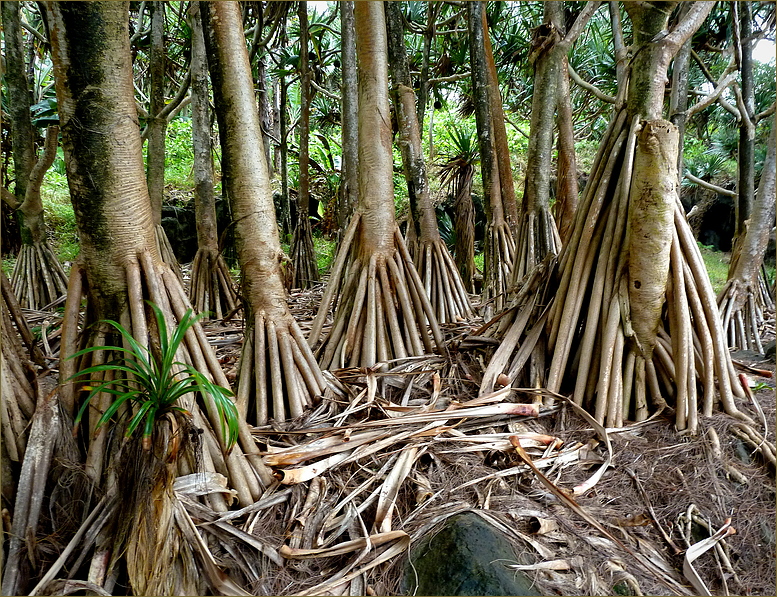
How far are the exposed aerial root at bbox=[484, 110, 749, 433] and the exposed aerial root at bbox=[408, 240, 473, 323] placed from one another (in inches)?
66.9

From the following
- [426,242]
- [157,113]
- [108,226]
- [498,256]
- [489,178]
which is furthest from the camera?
[498,256]

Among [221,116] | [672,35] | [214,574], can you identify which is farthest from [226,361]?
[672,35]

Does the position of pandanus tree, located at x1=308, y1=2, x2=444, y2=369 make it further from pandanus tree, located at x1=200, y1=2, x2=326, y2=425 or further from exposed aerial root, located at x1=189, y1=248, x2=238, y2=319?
exposed aerial root, located at x1=189, y1=248, x2=238, y2=319

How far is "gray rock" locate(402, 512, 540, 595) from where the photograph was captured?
5.42ft

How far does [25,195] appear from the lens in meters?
4.79

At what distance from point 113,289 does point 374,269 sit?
1.55m

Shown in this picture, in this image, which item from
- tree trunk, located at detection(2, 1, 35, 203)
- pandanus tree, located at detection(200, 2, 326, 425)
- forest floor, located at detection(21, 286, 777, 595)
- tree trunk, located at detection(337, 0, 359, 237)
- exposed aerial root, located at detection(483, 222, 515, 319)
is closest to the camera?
forest floor, located at detection(21, 286, 777, 595)

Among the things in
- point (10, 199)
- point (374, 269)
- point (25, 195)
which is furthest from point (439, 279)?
point (25, 195)

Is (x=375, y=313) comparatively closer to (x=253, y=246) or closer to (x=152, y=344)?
(x=253, y=246)

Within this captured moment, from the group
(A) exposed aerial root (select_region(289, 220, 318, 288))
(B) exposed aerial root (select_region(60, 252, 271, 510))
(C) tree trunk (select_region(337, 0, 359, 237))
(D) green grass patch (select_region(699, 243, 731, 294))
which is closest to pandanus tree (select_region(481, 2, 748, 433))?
(B) exposed aerial root (select_region(60, 252, 271, 510))

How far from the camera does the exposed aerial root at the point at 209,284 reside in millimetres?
5168

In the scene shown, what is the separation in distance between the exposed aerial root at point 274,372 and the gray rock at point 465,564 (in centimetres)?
102

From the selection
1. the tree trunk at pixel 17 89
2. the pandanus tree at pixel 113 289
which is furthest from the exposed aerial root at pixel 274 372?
the tree trunk at pixel 17 89

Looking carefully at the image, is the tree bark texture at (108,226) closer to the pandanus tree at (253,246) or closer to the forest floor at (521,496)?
the forest floor at (521,496)
